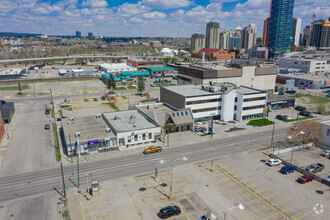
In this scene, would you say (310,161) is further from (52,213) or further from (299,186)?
(52,213)

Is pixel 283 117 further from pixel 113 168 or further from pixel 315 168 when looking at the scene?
pixel 113 168

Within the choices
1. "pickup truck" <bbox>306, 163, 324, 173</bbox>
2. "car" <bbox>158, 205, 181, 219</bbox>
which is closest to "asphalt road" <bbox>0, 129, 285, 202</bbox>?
"pickup truck" <bbox>306, 163, 324, 173</bbox>

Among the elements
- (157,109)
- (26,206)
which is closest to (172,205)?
(26,206)

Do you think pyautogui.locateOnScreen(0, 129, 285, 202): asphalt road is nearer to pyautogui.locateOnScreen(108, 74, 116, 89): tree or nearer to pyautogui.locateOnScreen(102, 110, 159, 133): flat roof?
pyautogui.locateOnScreen(102, 110, 159, 133): flat roof

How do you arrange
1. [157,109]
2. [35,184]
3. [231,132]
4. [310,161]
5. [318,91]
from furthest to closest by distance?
[318,91]
[157,109]
[231,132]
[310,161]
[35,184]

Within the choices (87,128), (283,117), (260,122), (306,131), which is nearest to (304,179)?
(306,131)

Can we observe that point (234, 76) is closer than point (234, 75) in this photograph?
No

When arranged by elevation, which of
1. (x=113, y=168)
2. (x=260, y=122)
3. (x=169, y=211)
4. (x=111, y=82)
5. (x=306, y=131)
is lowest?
(x=113, y=168)
